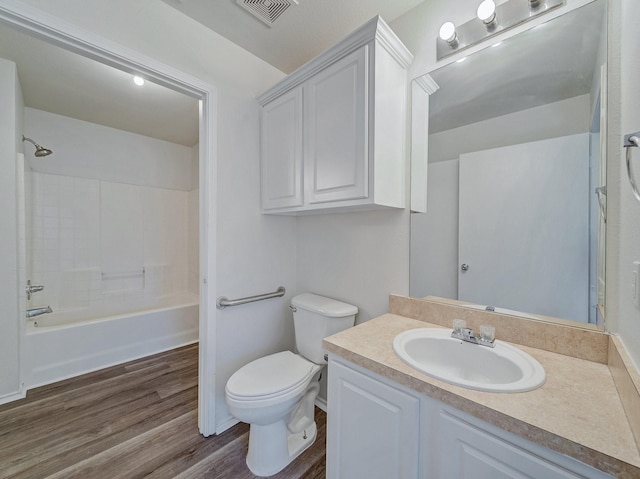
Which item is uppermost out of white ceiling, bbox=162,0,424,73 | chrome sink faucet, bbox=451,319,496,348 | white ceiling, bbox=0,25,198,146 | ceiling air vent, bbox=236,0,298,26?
white ceiling, bbox=162,0,424,73

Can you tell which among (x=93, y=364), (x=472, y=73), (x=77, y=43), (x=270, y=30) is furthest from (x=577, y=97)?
(x=93, y=364)

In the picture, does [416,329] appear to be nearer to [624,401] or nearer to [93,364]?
[624,401]

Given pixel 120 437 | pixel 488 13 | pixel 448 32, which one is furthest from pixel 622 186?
pixel 120 437

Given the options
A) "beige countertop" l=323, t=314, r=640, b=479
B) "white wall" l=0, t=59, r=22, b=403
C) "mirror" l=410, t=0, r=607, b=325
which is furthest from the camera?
"white wall" l=0, t=59, r=22, b=403

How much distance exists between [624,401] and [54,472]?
2.40 meters

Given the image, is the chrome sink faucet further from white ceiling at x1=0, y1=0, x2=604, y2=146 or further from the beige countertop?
white ceiling at x1=0, y1=0, x2=604, y2=146

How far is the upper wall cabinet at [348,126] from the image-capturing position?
118 cm

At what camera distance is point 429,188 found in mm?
1334

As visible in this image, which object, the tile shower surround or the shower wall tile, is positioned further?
the shower wall tile

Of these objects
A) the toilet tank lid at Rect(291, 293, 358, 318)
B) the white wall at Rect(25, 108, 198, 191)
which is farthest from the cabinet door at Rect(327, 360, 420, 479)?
the white wall at Rect(25, 108, 198, 191)

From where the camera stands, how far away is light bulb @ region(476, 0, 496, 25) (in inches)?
42.1

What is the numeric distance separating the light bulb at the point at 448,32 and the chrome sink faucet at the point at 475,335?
1.33 m

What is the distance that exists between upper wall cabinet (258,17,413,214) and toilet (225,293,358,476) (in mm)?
691

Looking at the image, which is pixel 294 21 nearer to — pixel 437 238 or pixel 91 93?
pixel 437 238
